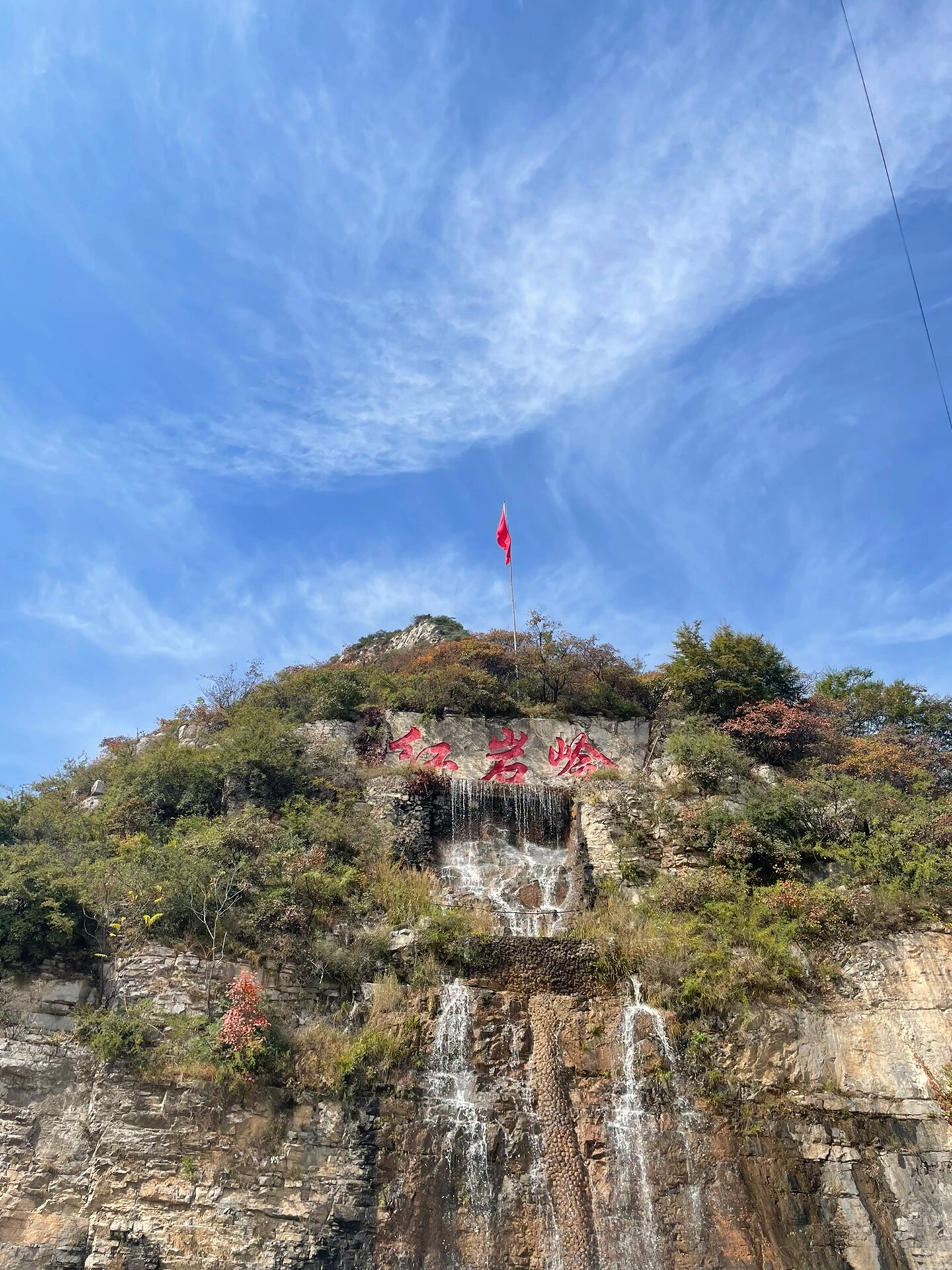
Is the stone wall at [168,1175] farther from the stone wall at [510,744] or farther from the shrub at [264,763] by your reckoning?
the stone wall at [510,744]

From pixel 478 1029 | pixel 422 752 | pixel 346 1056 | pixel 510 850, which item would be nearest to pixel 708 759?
pixel 510 850

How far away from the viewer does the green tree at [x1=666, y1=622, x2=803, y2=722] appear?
76.7ft

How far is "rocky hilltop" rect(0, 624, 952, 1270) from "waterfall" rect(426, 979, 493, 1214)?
0.14ft

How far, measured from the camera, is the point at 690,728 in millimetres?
21844

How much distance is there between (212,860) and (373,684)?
10.7 m

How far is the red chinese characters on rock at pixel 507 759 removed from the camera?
23.4m

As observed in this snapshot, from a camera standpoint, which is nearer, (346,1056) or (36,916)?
(346,1056)

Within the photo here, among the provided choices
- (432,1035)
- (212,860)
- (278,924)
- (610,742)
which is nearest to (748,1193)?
(432,1035)

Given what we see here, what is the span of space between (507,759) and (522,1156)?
12924 mm

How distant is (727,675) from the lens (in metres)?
23.8

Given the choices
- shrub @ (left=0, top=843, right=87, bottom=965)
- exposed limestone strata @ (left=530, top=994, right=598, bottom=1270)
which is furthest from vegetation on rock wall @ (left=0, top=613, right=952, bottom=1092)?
exposed limestone strata @ (left=530, top=994, right=598, bottom=1270)

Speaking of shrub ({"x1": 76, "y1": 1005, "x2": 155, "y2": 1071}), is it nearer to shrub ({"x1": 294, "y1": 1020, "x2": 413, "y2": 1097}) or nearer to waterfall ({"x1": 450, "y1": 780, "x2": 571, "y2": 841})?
shrub ({"x1": 294, "y1": 1020, "x2": 413, "y2": 1097})

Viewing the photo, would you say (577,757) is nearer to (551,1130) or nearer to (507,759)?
(507,759)

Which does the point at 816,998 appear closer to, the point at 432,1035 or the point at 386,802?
the point at 432,1035
